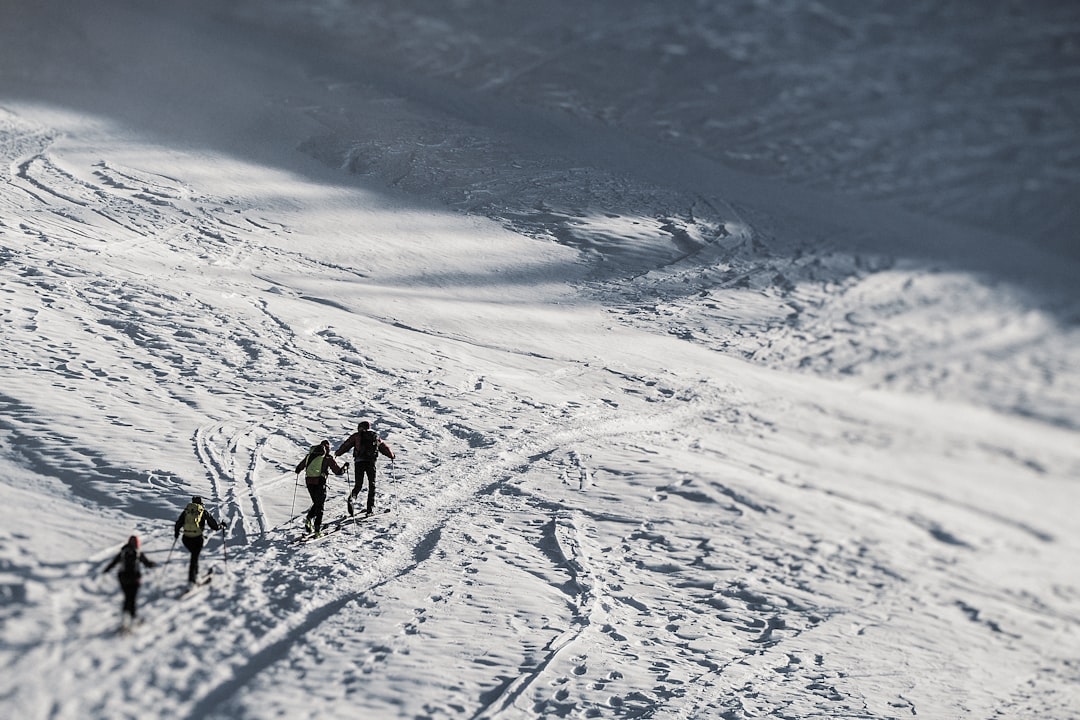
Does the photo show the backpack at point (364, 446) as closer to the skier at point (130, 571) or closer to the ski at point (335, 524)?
the ski at point (335, 524)

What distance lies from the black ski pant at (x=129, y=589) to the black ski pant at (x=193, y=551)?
63 cm

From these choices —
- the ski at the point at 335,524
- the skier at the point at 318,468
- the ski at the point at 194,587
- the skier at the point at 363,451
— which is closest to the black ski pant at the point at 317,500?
the skier at the point at 318,468

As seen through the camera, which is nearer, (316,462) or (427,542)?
(316,462)

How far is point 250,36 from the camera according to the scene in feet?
102

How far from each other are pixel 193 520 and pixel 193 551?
0.93ft

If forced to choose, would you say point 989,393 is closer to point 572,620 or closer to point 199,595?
A: point 572,620

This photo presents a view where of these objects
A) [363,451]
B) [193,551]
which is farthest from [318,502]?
[193,551]

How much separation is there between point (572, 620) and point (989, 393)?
362 inches

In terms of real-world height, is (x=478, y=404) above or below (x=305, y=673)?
above

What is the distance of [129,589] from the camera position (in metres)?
5.62

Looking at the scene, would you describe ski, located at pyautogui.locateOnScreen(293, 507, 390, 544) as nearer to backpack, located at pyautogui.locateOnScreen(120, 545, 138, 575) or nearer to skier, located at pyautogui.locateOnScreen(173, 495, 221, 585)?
skier, located at pyautogui.locateOnScreen(173, 495, 221, 585)

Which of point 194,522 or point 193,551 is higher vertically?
point 194,522

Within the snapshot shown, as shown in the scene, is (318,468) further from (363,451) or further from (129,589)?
(129,589)

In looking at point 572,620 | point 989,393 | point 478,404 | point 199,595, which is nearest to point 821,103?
point 989,393
